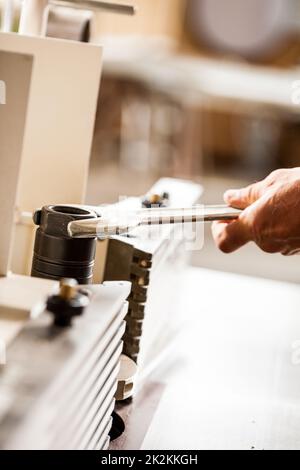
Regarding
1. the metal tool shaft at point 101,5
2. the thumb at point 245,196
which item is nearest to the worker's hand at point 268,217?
the thumb at point 245,196

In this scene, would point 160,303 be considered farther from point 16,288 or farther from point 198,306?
point 16,288

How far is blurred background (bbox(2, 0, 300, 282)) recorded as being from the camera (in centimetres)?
571

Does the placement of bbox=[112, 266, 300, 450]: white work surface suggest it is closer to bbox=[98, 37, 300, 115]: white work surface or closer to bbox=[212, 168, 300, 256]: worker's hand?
bbox=[212, 168, 300, 256]: worker's hand

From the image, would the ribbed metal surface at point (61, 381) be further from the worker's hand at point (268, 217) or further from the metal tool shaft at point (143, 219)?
the worker's hand at point (268, 217)

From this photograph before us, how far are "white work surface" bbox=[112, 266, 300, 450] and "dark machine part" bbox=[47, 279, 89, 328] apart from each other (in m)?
0.30

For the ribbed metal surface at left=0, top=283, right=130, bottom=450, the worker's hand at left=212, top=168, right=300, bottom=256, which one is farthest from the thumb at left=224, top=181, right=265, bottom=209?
the ribbed metal surface at left=0, top=283, right=130, bottom=450

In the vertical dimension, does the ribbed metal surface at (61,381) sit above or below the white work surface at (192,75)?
below

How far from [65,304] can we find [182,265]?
872 millimetres

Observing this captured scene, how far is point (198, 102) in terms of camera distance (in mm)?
6438

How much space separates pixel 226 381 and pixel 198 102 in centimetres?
545

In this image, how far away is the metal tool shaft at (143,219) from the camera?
84cm

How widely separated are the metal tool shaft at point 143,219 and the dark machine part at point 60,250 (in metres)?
0.02

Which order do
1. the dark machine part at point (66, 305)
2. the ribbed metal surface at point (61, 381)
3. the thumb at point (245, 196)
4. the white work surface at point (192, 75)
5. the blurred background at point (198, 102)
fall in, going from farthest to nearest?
the blurred background at point (198, 102)
the white work surface at point (192, 75)
the thumb at point (245, 196)
the dark machine part at point (66, 305)
the ribbed metal surface at point (61, 381)
